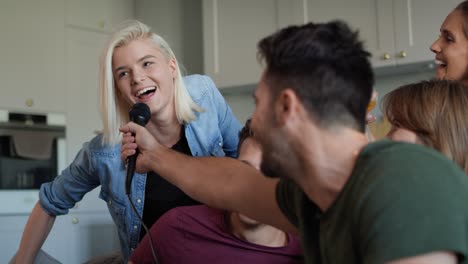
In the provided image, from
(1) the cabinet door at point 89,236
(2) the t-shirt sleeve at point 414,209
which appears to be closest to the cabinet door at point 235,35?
(1) the cabinet door at point 89,236

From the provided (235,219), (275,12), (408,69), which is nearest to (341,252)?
(235,219)

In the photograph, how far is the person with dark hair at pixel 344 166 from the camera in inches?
23.4

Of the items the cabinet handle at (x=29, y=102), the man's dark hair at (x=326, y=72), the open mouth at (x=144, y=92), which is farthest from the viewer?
the cabinet handle at (x=29, y=102)

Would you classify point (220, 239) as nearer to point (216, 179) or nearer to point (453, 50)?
point (216, 179)

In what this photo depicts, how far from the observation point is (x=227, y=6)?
3.38 metres

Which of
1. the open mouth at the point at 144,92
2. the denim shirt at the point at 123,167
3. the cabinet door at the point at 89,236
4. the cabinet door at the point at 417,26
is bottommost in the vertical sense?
the cabinet door at the point at 89,236

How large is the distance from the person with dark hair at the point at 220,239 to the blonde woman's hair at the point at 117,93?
0.96ft

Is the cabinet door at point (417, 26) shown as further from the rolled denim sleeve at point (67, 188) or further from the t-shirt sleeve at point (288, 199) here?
the t-shirt sleeve at point (288, 199)

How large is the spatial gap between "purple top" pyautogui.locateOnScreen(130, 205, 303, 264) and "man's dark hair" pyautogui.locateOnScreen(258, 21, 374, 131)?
584 mm

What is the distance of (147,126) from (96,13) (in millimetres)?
2256

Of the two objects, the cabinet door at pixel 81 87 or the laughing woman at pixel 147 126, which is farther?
the cabinet door at pixel 81 87

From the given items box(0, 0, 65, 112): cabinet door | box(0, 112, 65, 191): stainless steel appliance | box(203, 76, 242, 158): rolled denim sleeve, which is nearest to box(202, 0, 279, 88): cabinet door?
box(0, 0, 65, 112): cabinet door

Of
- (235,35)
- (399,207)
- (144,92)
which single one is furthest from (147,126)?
(235,35)

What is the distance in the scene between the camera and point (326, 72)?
70 centimetres
